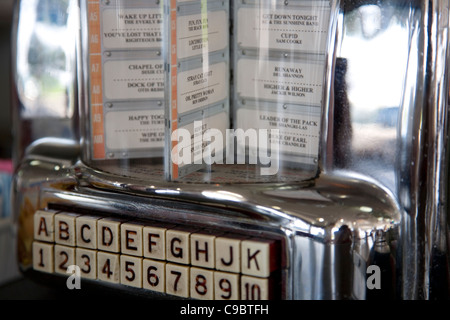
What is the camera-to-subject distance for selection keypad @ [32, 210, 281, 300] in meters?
1.13

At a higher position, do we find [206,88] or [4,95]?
[206,88]

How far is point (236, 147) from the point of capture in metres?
1.29

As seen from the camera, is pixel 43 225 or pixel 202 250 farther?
pixel 43 225

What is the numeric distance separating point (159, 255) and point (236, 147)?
239 millimetres

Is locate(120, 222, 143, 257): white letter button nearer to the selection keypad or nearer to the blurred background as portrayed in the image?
the selection keypad

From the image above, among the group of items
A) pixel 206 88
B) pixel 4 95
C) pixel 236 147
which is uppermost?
pixel 206 88

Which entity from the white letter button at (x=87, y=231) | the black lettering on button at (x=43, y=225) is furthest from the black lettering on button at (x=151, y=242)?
the black lettering on button at (x=43, y=225)

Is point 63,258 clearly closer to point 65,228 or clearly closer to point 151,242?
point 65,228

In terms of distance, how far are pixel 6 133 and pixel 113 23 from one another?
2483mm

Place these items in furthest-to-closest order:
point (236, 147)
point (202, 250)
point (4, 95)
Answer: point (4, 95) → point (236, 147) → point (202, 250)

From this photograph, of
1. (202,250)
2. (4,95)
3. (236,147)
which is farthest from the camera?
(4,95)

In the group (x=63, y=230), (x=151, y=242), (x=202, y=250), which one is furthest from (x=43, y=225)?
(x=202, y=250)

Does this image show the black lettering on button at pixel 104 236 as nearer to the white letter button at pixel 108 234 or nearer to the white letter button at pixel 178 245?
the white letter button at pixel 108 234
